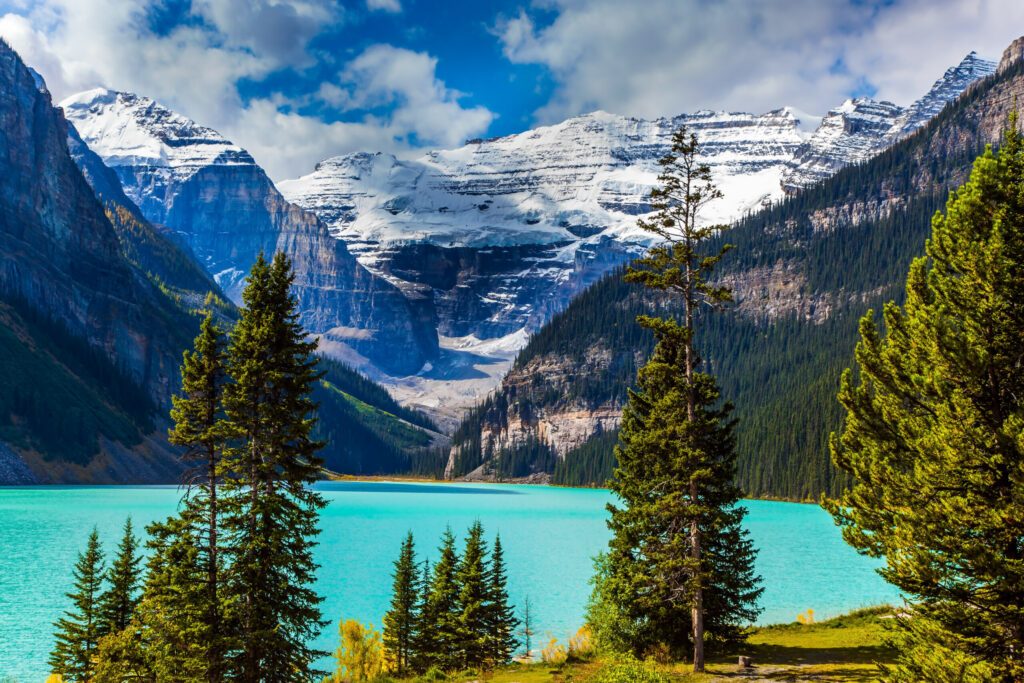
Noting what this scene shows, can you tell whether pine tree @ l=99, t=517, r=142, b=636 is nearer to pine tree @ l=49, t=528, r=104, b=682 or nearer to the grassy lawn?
pine tree @ l=49, t=528, r=104, b=682

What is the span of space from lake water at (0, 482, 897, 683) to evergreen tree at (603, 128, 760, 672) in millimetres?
20044

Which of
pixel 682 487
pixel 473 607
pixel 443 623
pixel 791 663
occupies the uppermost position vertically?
pixel 682 487

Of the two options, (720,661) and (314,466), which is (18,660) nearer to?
(314,466)

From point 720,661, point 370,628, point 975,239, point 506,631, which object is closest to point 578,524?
point 370,628

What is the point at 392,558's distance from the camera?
78.5m

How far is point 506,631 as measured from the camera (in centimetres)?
3769

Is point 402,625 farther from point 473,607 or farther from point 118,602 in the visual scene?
point 118,602

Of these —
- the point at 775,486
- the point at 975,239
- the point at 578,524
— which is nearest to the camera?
the point at 975,239

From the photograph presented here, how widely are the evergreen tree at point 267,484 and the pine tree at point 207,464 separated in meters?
0.47

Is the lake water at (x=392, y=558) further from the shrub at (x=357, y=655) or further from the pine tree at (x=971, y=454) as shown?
the pine tree at (x=971, y=454)

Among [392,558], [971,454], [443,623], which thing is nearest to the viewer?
[971,454]

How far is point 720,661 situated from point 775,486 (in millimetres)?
166313

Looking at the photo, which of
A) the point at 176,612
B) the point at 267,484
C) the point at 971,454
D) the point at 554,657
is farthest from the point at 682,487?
the point at 176,612

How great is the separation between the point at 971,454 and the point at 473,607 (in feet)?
84.1
